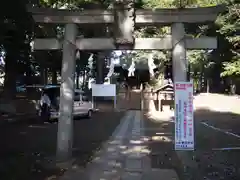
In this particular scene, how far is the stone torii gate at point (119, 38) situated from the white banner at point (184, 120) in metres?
0.48

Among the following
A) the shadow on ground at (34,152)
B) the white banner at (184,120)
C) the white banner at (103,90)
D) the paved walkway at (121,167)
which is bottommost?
the paved walkway at (121,167)

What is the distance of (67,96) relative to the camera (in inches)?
346

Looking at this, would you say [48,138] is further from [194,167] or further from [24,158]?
[194,167]

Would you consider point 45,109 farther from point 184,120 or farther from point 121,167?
point 121,167

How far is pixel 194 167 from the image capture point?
7723 mm

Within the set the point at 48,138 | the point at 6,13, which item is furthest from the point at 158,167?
the point at 6,13

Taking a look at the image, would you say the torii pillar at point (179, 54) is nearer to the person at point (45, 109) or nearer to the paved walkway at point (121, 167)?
the paved walkway at point (121, 167)

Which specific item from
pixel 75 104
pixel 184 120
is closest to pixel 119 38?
pixel 184 120

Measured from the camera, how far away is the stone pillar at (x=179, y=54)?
8703 millimetres

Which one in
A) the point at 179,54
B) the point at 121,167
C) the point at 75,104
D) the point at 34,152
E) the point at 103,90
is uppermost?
the point at 179,54

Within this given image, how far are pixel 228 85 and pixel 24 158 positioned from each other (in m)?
34.1

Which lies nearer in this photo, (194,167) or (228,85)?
(194,167)

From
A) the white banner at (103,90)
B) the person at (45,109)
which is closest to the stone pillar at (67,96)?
the person at (45,109)

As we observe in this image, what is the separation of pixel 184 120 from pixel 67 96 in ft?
10.1
